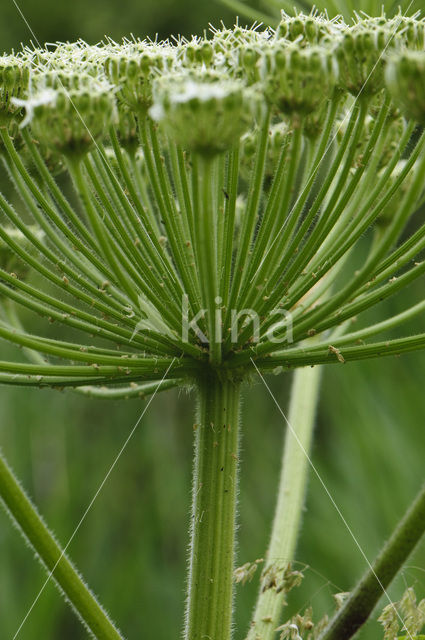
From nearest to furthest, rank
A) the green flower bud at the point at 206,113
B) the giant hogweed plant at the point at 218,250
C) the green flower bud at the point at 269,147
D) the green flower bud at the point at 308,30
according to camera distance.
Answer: the green flower bud at the point at 206,113, the giant hogweed plant at the point at 218,250, the green flower bud at the point at 308,30, the green flower bud at the point at 269,147

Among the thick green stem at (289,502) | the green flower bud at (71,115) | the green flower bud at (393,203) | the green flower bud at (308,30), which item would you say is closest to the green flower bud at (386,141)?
the green flower bud at (393,203)

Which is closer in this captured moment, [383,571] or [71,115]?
[383,571]

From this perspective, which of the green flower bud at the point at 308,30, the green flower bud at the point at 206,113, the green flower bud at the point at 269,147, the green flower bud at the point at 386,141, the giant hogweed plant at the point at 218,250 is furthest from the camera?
the green flower bud at the point at 269,147

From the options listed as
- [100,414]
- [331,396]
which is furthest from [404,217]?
[100,414]

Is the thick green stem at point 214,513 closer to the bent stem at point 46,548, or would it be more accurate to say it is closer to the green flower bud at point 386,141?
the bent stem at point 46,548

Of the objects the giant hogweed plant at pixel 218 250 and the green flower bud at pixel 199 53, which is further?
the green flower bud at pixel 199 53

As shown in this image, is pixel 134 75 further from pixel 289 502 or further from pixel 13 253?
pixel 289 502

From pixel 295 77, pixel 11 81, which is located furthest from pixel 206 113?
pixel 11 81
